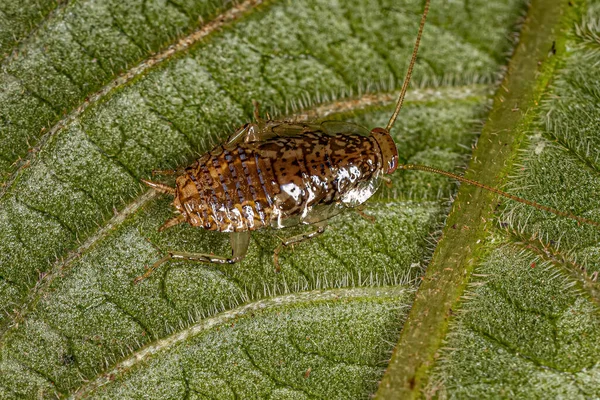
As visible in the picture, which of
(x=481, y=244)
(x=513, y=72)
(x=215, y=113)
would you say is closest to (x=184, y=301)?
(x=215, y=113)

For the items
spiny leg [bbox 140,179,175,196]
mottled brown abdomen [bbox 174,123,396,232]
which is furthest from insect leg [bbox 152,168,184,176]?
mottled brown abdomen [bbox 174,123,396,232]

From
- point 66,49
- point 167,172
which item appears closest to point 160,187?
point 167,172

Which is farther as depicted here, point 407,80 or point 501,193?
point 407,80

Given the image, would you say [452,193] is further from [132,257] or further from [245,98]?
[132,257]

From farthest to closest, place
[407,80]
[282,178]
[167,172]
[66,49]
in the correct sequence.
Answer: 1. [407,80]
2. [66,49]
3. [167,172]
4. [282,178]

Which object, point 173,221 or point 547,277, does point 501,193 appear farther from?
point 173,221

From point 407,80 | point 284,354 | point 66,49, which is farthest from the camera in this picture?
point 407,80

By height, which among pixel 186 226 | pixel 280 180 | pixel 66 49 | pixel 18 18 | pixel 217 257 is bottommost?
pixel 217 257
